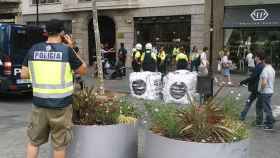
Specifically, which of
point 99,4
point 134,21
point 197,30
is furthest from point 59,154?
point 99,4

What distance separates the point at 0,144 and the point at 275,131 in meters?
5.23

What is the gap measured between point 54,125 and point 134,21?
22.9m

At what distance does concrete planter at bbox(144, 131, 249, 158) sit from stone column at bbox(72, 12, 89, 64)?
25523 millimetres

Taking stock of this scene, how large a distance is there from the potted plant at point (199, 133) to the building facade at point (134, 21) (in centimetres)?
1986

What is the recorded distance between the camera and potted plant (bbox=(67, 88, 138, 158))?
5301mm

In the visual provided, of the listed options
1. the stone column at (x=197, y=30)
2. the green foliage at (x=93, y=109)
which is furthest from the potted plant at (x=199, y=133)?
the stone column at (x=197, y=30)

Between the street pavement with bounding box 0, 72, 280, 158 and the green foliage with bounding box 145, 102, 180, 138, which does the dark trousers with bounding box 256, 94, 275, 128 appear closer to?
the street pavement with bounding box 0, 72, 280, 158

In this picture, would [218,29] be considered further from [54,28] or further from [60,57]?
[60,57]

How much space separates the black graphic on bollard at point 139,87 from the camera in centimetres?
→ 1433

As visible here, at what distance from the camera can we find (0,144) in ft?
25.3

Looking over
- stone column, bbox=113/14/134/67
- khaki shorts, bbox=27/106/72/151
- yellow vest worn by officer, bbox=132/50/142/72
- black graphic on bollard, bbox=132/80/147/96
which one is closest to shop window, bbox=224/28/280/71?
stone column, bbox=113/14/134/67

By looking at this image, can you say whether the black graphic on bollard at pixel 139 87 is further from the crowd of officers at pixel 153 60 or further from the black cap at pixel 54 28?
the black cap at pixel 54 28

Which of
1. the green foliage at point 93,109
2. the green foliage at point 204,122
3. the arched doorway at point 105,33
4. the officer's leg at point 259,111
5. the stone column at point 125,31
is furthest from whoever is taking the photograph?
the arched doorway at point 105,33

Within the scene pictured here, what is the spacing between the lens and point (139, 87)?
1442 centimetres
